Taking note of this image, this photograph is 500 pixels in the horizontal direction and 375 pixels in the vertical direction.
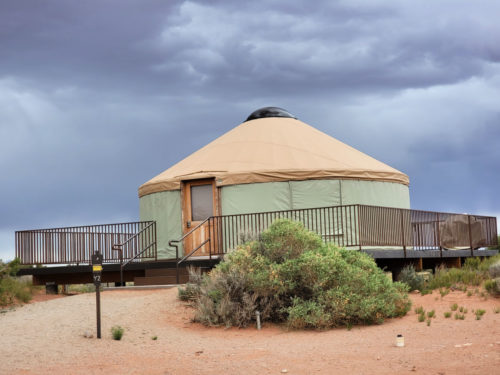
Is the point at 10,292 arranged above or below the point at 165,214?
below

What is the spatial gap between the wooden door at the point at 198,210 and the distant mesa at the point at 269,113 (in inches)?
153

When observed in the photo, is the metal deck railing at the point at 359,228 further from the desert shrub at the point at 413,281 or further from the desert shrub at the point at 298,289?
the desert shrub at the point at 298,289

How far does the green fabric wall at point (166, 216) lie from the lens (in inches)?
645

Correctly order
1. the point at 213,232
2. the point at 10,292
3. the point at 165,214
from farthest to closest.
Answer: the point at 165,214, the point at 213,232, the point at 10,292

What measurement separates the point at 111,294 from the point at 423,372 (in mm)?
7915

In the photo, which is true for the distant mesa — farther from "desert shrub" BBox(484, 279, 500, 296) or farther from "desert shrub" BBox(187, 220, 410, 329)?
"desert shrub" BBox(484, 279, 500, 296)

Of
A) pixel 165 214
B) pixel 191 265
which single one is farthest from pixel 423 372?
pixel 165 214

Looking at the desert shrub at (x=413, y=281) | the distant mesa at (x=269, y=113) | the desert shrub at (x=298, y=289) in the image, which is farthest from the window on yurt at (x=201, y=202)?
the desert shrub at (x=413, y=281)

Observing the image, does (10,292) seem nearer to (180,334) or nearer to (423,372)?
(180,334)

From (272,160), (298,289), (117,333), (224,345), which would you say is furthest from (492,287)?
(117,333)

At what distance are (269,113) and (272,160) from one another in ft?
11.8

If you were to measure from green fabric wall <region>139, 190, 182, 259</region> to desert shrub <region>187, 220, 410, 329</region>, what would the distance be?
488cm

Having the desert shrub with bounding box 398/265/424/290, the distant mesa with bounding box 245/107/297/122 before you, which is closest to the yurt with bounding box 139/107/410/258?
the distant mesa with bounding box 245/107/297/122

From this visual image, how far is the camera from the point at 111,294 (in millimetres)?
13625
